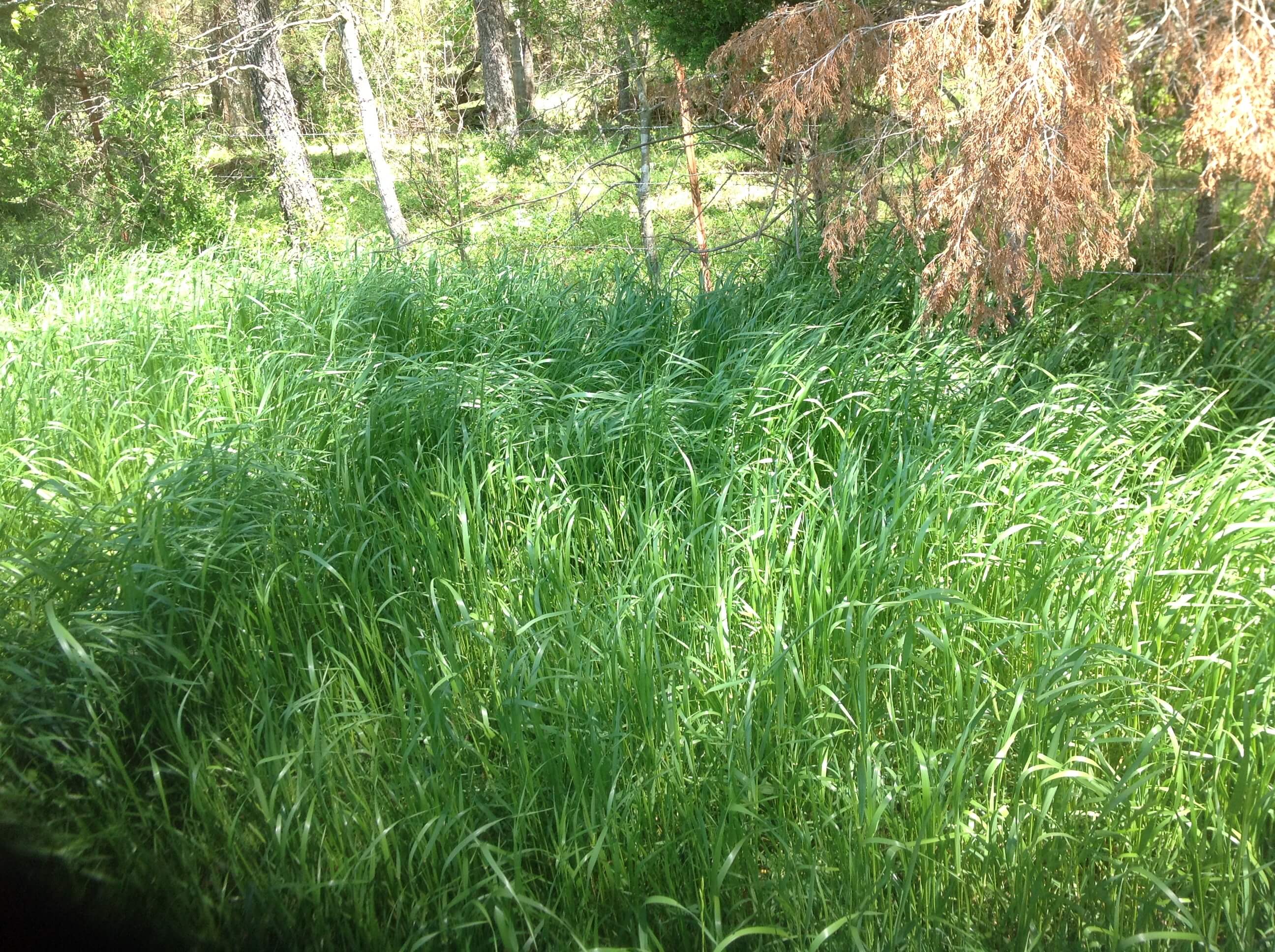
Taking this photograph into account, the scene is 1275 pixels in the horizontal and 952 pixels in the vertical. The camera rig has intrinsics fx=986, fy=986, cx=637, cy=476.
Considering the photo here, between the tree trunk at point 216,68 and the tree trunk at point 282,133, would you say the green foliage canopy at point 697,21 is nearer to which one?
the tree trunk at point 216,68

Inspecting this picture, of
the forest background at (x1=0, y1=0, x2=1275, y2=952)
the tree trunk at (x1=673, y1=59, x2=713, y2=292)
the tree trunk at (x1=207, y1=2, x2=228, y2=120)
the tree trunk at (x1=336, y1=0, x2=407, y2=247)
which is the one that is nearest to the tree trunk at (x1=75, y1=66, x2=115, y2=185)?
the tree trunk at (x1=207, y1=2, x2=228, y2=120)

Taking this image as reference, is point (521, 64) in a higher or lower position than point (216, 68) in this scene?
lower

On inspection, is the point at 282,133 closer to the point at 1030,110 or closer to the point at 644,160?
the point at 644,160

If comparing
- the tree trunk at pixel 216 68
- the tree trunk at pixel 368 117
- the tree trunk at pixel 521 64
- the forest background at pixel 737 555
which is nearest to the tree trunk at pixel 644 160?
the forest background at pixel 737 555

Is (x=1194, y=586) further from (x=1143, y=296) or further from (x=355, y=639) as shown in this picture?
(x=355, y=639)

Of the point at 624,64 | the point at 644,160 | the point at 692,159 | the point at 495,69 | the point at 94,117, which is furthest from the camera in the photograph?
the point at 495,69

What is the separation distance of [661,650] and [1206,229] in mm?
2962

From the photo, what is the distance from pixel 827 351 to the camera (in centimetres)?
369

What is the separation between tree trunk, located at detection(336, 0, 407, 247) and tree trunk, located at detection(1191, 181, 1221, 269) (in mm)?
4927

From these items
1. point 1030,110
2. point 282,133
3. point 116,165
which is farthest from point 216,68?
point 1030,110

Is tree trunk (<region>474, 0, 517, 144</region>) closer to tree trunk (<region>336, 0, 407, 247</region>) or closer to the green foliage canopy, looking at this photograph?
tree trunk (<region>336, 0, 407, 247</region>)

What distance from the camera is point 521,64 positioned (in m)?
18.5

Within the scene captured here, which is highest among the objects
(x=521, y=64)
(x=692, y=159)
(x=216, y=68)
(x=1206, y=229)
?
(x=216, y=68)

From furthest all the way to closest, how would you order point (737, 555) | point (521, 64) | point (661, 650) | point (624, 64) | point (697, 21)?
point (521, 64) → point (624, 64) → point (697, 21) → point (737, 555) → point (661, 650)
